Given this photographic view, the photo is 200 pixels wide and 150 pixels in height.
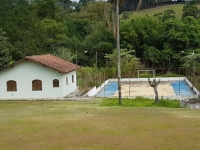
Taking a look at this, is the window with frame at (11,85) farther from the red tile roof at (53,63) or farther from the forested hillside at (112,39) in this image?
the forested hillside at (112,39)

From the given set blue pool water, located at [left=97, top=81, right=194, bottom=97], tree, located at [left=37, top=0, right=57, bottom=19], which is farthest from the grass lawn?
tree, located at [left=37, top=0, right=57, bottom=19]

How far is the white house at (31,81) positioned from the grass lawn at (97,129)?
652cm

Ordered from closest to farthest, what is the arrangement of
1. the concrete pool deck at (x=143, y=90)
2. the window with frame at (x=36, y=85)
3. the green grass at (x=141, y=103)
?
the green grass at (x=141, y=103) → the window with frame at (x=36, y=85) → the concrete pool deck at (x=143, y=90)

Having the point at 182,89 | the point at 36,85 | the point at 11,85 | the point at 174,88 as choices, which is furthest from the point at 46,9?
the point at 36,85

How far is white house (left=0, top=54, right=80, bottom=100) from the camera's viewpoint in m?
30.8

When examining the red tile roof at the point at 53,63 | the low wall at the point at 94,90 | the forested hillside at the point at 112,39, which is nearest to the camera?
the red tile roof at the point at 53,63

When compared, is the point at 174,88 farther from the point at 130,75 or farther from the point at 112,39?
the point at 112,39

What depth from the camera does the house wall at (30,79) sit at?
3078 centimetres

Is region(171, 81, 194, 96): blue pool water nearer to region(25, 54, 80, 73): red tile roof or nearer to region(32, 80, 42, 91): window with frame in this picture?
region(25, 54, 80, 73): red tile roof

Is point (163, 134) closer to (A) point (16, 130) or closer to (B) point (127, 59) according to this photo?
(A) point (16, 130)

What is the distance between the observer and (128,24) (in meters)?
57.0

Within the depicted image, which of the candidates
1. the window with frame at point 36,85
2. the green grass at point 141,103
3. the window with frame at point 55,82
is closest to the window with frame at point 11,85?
the window with frame at point 36,85

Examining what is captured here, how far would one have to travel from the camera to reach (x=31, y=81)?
31.0 metres

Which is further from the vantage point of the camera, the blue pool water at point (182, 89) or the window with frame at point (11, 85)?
the blue pool water at point (182, 89)
